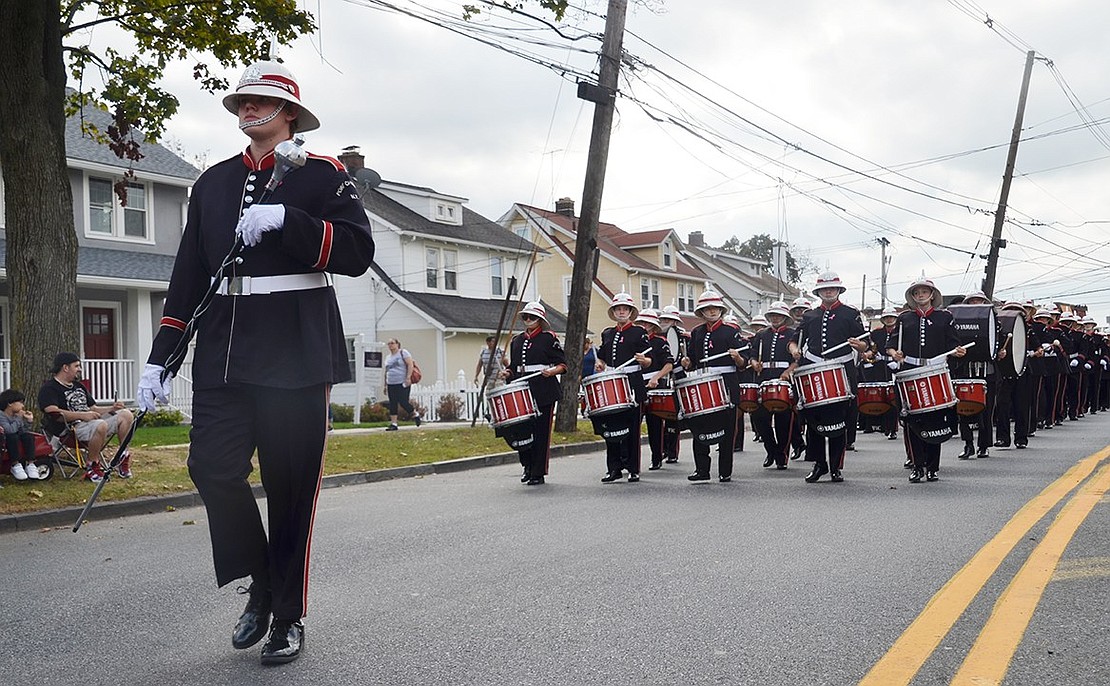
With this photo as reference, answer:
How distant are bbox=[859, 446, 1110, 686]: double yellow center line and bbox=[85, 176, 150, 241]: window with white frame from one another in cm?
2345

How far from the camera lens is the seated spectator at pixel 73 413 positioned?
11.4 m

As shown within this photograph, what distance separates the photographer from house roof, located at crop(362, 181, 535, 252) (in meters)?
36.8

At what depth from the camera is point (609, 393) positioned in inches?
493

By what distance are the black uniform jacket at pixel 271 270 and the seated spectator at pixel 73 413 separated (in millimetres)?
7304

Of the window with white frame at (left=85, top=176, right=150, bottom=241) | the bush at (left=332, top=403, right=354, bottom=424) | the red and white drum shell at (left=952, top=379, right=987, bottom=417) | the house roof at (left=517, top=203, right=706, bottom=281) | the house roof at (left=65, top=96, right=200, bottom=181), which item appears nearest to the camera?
the red and white drum shell at (left=952, top=379, right=987, bottom=417)

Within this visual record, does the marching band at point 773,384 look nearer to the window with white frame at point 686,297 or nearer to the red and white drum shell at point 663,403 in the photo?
the red and white drum shell at point 663,403

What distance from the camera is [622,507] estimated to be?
986 centimetres

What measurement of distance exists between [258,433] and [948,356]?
8866 millimetres

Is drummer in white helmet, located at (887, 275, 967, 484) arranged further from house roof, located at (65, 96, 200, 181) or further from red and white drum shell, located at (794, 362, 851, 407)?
house roof, located at (65, 96, 200, 181)

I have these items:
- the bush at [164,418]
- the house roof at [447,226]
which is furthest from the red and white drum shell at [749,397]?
the house roof at [447,226]

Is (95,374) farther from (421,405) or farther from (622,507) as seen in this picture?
(622,507)

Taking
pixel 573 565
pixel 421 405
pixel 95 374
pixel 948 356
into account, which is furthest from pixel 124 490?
pixel 421 405

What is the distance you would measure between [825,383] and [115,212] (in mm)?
20708

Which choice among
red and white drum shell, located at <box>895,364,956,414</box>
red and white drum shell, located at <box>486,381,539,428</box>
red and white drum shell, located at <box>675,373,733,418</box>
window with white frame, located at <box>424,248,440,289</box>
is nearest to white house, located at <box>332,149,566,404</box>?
window with white frame, located at <box>424,248,440,289</box>
